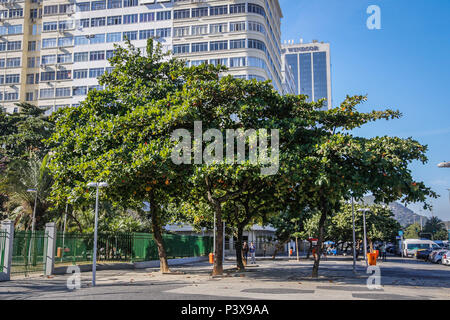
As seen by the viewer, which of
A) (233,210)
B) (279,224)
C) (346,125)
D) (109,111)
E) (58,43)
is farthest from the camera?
(58,43)

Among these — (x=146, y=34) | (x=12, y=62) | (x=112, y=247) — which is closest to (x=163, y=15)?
(x=146, y=34)

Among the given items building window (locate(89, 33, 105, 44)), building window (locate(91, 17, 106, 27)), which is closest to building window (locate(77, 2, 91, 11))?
building window (locate(91, 17, 106, 27))

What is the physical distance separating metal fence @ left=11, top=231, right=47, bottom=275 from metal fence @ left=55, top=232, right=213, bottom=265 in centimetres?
98

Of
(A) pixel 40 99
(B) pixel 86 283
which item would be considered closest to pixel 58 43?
(A) pixel 40 99

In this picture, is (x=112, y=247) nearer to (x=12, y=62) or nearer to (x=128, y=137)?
(x=128, y=137)

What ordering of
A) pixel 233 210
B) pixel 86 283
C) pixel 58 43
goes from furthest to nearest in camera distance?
1. pixel 58 43
2. pixel 233 210
3. pixel 86 283

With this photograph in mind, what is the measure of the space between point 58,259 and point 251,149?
489 inches

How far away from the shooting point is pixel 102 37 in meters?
65.6

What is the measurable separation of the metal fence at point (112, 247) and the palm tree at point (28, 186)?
4176mm

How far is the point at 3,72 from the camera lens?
72.2m

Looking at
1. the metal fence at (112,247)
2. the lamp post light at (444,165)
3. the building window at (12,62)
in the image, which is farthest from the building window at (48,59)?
the lamp post light at (444,165)

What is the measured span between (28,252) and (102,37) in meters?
51.1

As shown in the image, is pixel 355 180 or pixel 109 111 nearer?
pixel 355 180

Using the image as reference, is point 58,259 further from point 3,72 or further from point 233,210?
point 3,72
